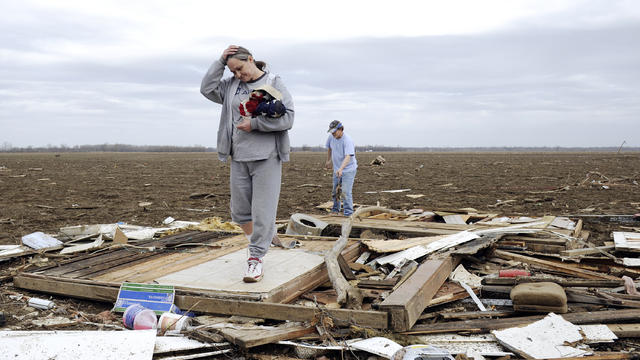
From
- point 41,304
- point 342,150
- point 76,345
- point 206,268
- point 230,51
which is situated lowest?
point 41,304

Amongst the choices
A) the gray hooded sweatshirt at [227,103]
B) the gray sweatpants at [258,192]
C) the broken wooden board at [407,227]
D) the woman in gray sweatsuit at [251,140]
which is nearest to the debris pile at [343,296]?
the broken wooden board at [407,227]

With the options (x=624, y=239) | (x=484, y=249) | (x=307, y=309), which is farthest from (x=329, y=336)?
(x=624, y=239)

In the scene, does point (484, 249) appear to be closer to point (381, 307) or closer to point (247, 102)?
point (381, 307)

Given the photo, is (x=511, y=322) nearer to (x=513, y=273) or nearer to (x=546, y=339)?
(x=546, y=339)

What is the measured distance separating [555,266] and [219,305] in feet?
12.5

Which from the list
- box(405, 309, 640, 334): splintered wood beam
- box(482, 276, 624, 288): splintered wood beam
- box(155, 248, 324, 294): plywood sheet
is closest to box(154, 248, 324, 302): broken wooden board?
box(155, 248, 324, 294): plywood sheet

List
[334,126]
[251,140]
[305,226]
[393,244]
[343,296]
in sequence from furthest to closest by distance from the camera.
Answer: [334,126] → [305,226] → [393,244] → [251,140] → [343,296]

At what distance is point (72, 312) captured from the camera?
14.8 ft

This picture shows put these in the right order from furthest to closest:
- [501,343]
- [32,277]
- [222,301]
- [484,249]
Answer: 1. [484,249]
2. [32,277]
3. [222,301]
4. [501,343]

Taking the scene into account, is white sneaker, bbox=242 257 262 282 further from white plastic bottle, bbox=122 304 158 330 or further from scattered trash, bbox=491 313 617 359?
scattered trash, bbox=491 313 617 359

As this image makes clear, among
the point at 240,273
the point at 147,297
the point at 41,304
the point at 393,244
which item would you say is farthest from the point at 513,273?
the point at 41,304

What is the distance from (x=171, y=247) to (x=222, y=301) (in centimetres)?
246

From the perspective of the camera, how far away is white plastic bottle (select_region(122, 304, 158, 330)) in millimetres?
3959

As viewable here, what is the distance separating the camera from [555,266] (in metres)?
5.62
